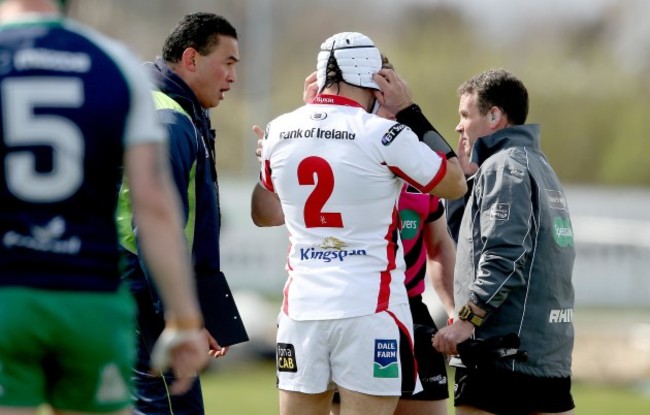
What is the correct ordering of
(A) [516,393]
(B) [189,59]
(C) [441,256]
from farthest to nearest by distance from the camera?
1. (C) [441,256]
2. (B) [189,59]
3. (A) [516,393]

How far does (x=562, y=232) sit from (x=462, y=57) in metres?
39.0

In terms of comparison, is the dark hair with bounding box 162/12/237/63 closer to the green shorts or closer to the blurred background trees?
the green shorts

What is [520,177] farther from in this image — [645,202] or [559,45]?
[559,45]

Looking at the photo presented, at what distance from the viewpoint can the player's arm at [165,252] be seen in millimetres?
3650

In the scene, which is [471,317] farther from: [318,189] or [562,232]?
[318,189]

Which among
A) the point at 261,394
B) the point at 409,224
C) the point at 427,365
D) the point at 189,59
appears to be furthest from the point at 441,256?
the point at 261,394

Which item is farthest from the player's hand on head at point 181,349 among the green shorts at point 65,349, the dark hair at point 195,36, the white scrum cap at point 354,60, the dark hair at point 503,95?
the dark hair at point 503,95

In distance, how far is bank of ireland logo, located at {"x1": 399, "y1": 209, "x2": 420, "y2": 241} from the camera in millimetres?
6246

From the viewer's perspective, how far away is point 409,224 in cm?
626

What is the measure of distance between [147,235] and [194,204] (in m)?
2.03

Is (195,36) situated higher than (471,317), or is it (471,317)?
(195,36)

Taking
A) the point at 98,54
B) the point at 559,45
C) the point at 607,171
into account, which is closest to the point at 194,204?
the point at 98,54

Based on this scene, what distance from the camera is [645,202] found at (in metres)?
26.5

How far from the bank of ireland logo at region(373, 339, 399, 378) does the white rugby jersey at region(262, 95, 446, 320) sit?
0.15 metres
